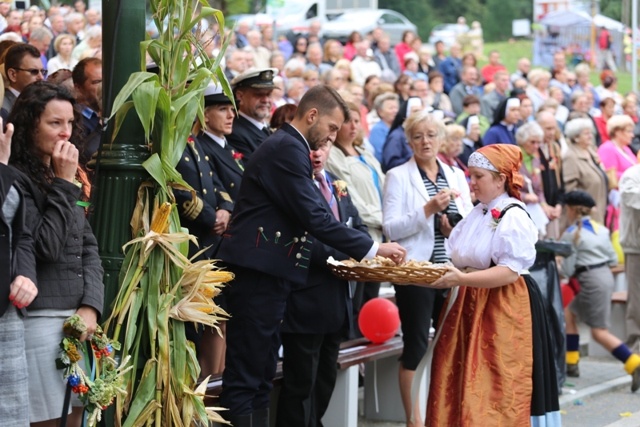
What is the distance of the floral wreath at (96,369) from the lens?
5.06 metres

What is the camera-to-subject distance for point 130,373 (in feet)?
18.5

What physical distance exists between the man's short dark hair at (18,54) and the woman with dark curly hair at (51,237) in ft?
7.63

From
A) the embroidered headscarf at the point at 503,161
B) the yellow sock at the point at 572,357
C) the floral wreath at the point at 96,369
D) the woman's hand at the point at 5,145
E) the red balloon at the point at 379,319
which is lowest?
the yellow sock at the point at 572,357

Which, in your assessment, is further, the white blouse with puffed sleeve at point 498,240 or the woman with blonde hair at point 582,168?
the woman with blonde hair at point 582,168

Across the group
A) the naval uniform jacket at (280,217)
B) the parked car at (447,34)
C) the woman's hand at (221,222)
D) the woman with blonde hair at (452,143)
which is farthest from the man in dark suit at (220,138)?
the parked car at (447,34)

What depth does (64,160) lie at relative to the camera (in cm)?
509

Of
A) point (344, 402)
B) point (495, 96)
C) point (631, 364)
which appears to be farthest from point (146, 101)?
point (495, 96)

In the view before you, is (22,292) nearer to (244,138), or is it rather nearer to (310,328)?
(310,328)

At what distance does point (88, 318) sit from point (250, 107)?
10.2 ft

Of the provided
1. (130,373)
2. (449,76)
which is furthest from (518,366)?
(449,76)

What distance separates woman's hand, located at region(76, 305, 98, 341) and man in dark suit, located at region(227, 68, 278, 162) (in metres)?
2.86

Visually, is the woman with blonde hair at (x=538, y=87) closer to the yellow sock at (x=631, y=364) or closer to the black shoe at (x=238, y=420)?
the yellow sock at (x=631, y=364)

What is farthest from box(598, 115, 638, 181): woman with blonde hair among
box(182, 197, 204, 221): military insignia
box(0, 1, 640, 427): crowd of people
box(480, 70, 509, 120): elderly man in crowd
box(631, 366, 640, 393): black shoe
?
box(182, 197, 204, 221): military insignia

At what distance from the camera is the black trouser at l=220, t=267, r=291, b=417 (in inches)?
254
